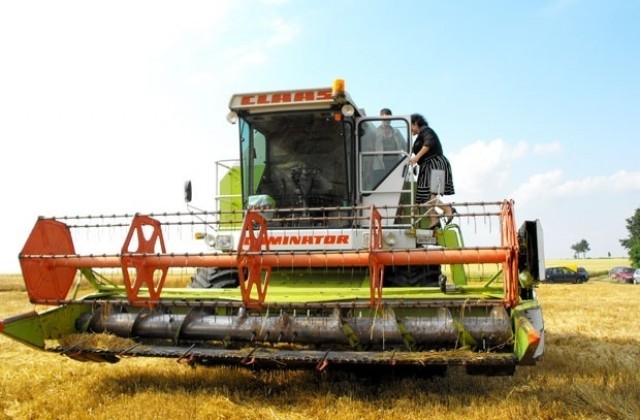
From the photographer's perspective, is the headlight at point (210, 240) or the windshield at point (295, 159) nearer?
the headlight at point (210, 240)

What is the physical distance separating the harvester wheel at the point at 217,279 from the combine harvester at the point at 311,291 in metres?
0.01

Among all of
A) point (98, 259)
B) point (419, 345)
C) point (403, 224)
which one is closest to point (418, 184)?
point (403, 224)

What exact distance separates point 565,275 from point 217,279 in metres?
29.3

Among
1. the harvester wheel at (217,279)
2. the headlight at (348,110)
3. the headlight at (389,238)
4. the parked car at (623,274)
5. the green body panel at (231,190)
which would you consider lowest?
the parked car at (623,274)

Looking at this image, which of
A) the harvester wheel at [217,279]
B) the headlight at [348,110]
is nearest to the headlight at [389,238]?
the headlight at [348,110]

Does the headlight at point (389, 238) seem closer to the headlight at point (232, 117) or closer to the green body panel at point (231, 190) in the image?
the green body panel at point (231, 190)

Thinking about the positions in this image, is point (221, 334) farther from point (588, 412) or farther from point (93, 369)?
point (588, 412)

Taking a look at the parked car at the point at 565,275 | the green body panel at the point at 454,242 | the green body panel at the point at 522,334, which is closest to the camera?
the green body panel at the point at 522,334

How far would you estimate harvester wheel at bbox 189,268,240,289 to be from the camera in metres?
5.21

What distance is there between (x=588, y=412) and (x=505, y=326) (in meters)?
0.66

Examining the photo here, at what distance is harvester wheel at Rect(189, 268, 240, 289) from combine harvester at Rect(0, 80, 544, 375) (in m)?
0.01

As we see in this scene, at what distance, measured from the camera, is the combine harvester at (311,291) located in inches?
139

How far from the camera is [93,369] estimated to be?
489 centimetres

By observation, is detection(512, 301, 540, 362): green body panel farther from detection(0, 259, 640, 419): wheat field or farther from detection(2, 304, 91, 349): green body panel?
detection(2, 304, 91, 349): green body panel
